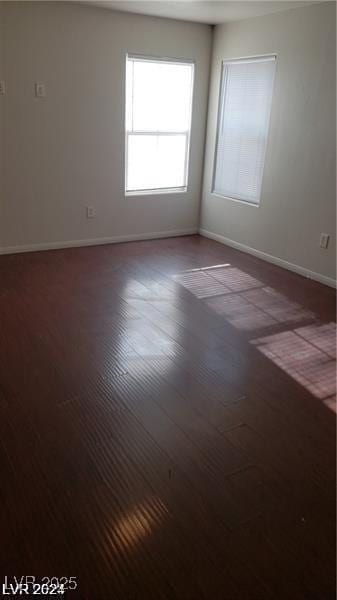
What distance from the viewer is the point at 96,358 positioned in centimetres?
279

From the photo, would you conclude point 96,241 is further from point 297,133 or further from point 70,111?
point 297,133

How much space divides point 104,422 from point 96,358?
630 mm

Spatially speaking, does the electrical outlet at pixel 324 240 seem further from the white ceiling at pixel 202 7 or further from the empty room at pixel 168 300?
the white ceiling at pixel 202 7

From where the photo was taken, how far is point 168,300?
12.0 ft

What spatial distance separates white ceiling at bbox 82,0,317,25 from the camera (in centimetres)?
384

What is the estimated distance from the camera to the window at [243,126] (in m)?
4.51

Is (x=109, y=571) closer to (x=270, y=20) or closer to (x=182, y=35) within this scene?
(x=270, y=20)

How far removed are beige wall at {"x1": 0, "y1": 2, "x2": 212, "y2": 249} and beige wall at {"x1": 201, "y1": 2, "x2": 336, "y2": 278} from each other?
929 mm

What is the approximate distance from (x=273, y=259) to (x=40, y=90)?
9.16ft

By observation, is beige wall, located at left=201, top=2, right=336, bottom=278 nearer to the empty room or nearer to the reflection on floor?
the empty room

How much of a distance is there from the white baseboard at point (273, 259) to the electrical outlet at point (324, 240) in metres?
0.28

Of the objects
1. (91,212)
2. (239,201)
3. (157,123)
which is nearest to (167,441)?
(91,212)

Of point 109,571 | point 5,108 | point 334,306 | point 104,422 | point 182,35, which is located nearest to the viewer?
point 109,571

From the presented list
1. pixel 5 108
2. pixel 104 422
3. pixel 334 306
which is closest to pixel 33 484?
pixel 104 422
